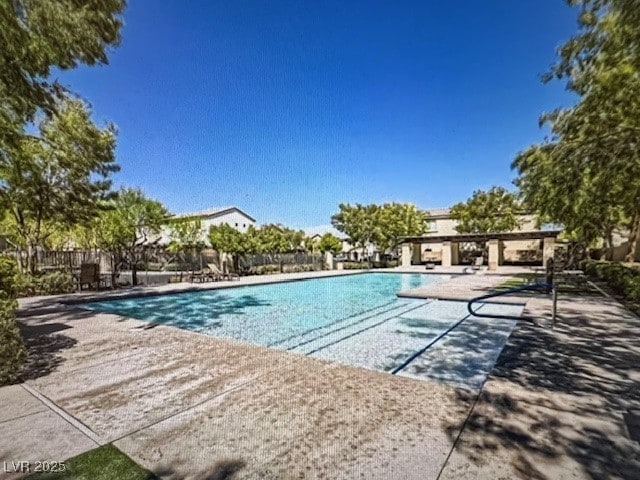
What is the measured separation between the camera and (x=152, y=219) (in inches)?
→ 717

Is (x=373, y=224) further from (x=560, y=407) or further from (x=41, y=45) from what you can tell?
(x=560, y=407)

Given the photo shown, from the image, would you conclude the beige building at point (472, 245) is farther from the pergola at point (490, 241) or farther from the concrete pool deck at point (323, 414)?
the concrete pool deck at point (323, 414)

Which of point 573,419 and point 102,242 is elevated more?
point 102,242

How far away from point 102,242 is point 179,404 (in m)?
18.3

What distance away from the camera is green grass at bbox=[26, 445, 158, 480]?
232 cm

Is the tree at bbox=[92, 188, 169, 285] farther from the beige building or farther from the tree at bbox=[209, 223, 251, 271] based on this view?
the beige building

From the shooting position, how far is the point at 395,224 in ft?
101

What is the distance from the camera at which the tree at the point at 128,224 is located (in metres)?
16.7

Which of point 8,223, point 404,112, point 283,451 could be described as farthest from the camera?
point 8,223

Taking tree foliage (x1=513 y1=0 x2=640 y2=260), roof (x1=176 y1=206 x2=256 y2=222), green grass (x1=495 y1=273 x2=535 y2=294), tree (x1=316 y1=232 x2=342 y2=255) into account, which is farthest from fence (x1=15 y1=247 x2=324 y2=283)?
tree foliage (x1=513 y1=0 x2=640 y2=260)

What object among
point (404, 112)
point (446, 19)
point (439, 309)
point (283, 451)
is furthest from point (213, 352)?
point (404, 112)

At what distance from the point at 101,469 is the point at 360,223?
27.8 meters

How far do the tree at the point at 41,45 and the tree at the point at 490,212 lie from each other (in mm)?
32653

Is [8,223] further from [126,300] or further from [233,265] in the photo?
[126,300]
